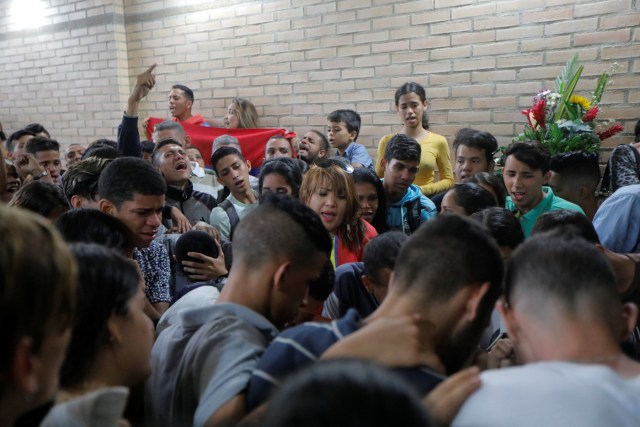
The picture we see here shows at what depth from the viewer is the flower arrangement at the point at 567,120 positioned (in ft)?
13.4

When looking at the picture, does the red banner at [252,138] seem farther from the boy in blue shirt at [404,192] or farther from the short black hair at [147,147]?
the boy in blue shirt at [404,192]

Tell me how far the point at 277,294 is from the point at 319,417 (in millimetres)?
993

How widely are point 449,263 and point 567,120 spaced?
11.1ft

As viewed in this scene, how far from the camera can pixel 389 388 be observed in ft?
2.08

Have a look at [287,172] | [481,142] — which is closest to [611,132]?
[481,142]

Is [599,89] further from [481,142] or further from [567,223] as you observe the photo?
[567,223]

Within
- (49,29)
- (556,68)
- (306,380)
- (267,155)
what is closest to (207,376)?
(306,380)

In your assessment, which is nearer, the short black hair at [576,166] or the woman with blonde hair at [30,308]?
the woman with blonde hair at [30,308]

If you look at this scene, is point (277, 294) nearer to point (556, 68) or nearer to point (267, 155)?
point (267, 155)

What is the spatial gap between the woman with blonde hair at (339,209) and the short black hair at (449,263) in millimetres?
1574

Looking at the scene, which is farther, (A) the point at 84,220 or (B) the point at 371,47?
(B) the point at 371,47

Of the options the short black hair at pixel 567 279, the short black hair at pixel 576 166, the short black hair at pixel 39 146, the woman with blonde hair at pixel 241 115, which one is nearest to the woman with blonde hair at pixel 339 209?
the short black hair at pixel 567 279

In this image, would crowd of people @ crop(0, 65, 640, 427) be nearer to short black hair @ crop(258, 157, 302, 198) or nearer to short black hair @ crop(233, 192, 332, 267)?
short black hair @ crop(233, 192, 332, 267)

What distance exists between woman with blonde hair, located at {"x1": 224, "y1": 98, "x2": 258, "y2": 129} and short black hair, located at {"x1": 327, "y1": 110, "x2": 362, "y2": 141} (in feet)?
4.27
